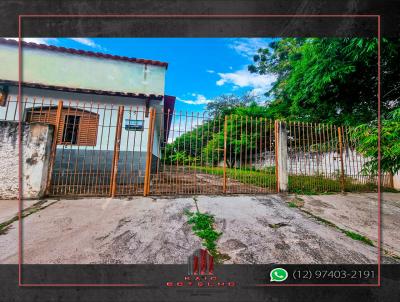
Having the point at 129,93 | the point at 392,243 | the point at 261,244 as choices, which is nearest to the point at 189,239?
the point at 261,244

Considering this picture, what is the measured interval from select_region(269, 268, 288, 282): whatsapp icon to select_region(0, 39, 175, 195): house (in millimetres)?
4370

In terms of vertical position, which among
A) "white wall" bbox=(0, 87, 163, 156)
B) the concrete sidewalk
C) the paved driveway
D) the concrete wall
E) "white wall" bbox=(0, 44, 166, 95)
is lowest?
the paved driveway

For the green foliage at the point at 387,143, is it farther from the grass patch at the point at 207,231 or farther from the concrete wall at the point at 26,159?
the concrete wall at the point at 26,159

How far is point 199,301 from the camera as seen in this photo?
4.07 ft

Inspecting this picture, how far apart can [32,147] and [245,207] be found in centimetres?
403

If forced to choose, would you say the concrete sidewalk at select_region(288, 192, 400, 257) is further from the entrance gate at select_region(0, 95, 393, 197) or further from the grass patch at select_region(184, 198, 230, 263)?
the grass patch at select_region(184, 198, 230, 263)

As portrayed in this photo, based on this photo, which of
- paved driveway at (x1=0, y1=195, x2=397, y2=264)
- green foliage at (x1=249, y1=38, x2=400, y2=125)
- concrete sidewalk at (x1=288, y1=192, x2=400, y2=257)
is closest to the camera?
paved driveway at (x1=0, y1=195, x2=397, y2=264)

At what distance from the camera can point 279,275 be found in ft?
4.43

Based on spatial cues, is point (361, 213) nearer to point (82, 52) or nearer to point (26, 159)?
point (26, 159)

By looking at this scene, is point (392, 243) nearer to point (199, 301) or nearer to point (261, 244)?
point (261, 244)

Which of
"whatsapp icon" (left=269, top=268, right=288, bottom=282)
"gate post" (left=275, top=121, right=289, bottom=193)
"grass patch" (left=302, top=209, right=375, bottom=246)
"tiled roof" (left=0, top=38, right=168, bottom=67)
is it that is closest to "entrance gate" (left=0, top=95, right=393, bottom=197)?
"gate post" (left=275, top=121, right=289, bottom=193)

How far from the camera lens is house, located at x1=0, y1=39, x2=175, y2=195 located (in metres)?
5.44

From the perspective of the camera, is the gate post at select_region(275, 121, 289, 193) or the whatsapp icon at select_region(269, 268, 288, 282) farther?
the gate post at select_region(275, 121, 289, 193)

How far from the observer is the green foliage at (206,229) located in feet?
6.50
